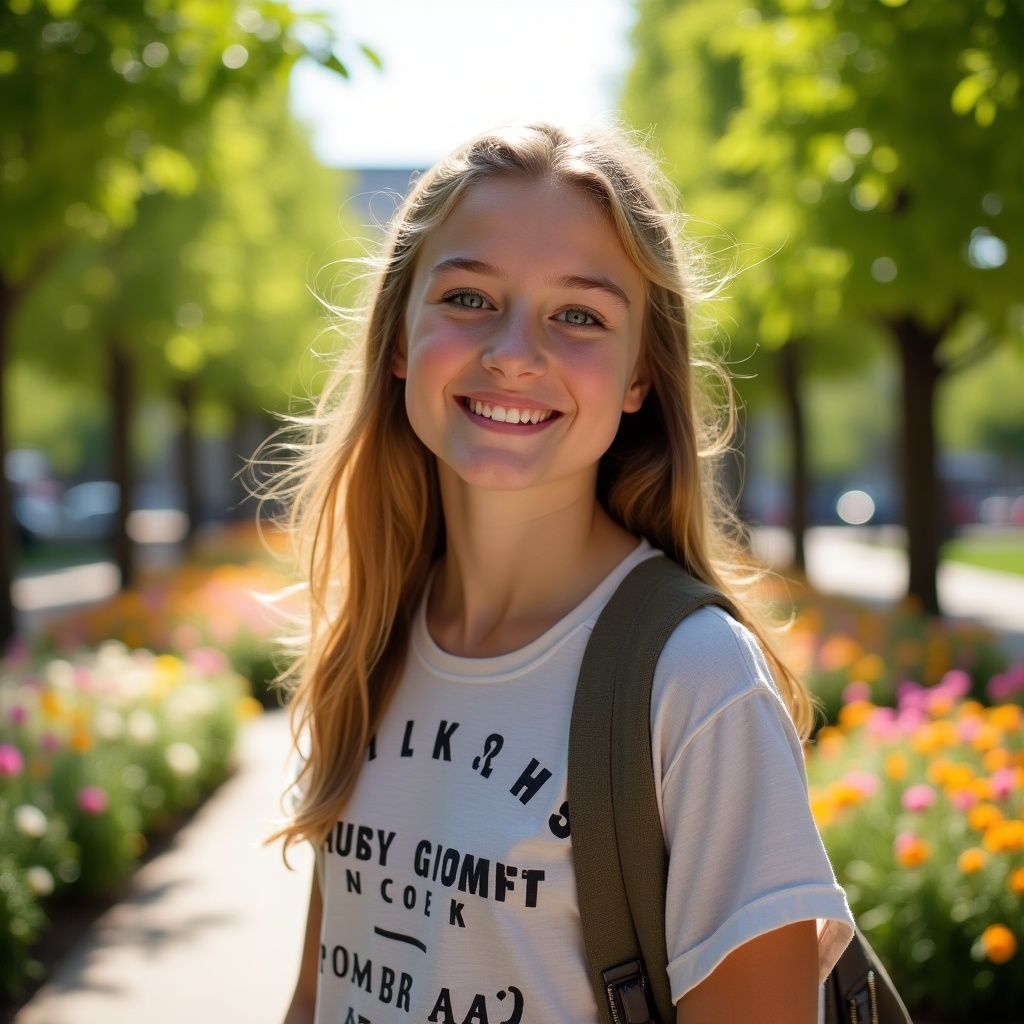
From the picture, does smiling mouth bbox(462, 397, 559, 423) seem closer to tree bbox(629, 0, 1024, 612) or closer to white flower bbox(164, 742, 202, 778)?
tree bbox(629, 0, 1024, 612)

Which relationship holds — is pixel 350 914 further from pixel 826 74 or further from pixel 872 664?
pixel 826 74

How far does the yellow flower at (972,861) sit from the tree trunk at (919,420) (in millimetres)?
6462

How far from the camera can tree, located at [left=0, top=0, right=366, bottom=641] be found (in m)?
5.09

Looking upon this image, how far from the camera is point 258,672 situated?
9570 millimetres

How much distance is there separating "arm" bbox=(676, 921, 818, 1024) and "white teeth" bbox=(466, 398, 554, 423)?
0.75 metres

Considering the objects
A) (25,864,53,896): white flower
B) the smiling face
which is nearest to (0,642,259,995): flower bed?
(25,864,53,896): white flower

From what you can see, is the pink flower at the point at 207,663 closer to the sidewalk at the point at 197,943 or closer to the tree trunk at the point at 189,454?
the sidewalk at the point at 197,943

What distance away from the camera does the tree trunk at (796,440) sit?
567 inches

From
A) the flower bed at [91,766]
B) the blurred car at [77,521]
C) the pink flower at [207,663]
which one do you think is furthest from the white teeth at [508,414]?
the blurred car at [77,521]

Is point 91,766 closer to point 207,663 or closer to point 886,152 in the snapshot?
point 207,663

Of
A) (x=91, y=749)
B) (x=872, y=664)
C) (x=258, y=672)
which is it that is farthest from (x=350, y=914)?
(x=258, y=672)

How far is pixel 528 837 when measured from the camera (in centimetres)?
147

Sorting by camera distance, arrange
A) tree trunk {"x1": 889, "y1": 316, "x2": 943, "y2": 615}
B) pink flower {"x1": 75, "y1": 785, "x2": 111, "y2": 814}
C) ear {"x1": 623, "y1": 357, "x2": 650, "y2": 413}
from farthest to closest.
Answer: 1. tree trunk {"x1": 889, "y1": 316, "x2": 943, "y2": 615}
2. pink flower {"x1": 75, "y1": 785, "x2": 111, "y2": 814}
3. ear {"x1": 623, "y1": 357, "x2": 650, "y2": 413}

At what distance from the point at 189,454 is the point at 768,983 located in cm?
1985
